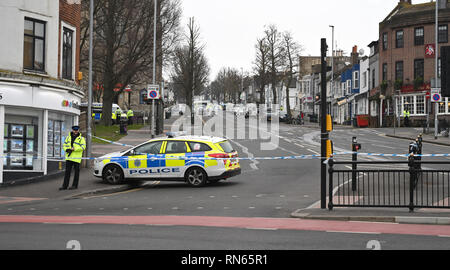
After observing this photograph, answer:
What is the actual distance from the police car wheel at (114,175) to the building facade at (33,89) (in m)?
2.69

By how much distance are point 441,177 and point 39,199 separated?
34.2 ft

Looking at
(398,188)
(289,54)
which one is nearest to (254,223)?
(398,188)

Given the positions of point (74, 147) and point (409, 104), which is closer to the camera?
point (74, 147)

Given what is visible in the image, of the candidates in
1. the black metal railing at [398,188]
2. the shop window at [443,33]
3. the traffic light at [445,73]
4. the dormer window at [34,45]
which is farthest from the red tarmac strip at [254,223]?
the shop window at [443,33]

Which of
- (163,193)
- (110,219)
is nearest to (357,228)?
(110,219)

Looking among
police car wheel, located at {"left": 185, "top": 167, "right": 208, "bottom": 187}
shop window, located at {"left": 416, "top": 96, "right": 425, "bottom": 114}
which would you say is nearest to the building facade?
police car wheel, located at {"left": 185, "top": 167, "right": 208, "bottom": 187}

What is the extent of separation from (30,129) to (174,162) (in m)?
5.32

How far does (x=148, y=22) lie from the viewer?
150ft

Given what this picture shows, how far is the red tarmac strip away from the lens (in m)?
10.1

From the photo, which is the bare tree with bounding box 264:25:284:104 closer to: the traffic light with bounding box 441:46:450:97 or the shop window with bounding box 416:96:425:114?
the shop window with bounding box 416:96:425:114

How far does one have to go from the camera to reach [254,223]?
11.1 metres

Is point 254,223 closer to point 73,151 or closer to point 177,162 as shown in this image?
point 177,162

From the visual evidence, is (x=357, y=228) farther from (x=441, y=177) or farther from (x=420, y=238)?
(x=441, y=177)

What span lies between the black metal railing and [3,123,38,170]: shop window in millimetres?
11089
